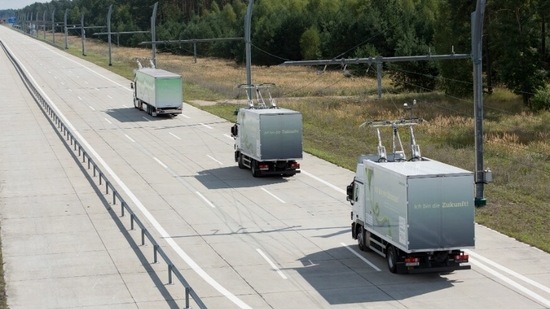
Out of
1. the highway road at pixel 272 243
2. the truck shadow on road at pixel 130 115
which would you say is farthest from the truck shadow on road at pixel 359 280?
the truck shadow on road at pixel 130 115

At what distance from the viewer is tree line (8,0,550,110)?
75.4 meters

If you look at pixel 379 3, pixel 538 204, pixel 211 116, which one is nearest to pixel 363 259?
pixel 538 204

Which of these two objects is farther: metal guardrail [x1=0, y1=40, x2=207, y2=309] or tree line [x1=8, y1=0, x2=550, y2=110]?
tree line [x1=8, y1=0, x2=550, y2=110]

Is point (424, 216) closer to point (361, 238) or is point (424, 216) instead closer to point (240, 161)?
point (361, 238)

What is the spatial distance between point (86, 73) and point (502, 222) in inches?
3394

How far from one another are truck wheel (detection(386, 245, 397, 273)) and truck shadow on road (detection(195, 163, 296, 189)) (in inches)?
589

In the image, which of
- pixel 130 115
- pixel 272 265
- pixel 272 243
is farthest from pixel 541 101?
pixel 272 265

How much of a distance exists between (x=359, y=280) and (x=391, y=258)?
111 cm

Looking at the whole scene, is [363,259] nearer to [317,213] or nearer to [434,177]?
[434,177]

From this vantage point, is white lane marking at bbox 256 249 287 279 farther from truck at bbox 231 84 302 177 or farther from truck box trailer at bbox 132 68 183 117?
Answer: truck box trailer at bbox 132 68 183 117

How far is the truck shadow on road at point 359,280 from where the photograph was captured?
2456 cm

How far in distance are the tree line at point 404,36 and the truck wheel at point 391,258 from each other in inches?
1905

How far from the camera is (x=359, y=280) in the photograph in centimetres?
2608

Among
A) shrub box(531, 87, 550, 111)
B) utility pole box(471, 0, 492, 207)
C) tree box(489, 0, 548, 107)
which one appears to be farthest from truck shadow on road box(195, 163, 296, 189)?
tree box(489, 0, 548, 107)
